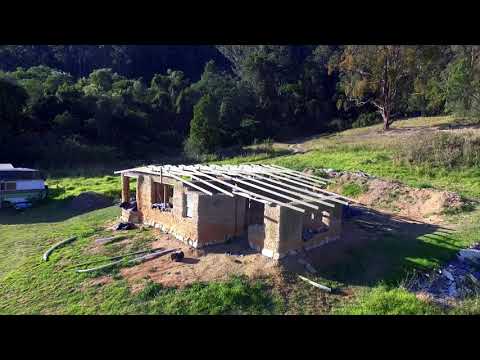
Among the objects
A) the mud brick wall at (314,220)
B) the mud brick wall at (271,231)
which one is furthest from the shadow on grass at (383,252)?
the mud brick wall at (271,231)

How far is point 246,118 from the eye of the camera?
40125 millimetres

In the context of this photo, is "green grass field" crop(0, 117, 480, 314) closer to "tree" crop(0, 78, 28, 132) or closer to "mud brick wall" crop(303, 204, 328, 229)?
"mud brick wall" crop(303, 204, 328, 229)

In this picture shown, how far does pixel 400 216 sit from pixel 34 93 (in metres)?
33.0

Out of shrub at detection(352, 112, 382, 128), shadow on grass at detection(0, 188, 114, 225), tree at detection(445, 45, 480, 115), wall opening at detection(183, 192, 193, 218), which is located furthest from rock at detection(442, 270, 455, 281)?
shrub at detection(352, 112, 382, 128)

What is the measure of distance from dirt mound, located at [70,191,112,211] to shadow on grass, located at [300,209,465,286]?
11633 millimetres

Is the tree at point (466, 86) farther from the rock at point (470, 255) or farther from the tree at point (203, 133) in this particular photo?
the rock at point (470, 255)

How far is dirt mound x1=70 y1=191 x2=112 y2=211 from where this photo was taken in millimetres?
19219

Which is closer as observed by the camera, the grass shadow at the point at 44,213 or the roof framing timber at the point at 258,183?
the roof framing timber at the point at 258,183

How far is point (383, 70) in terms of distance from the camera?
32.6 m

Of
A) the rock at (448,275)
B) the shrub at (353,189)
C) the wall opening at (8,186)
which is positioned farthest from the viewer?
the wall opening at (8,186)

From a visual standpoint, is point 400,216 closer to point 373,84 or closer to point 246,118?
point 373,84

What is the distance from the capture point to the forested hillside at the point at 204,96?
3216cm
